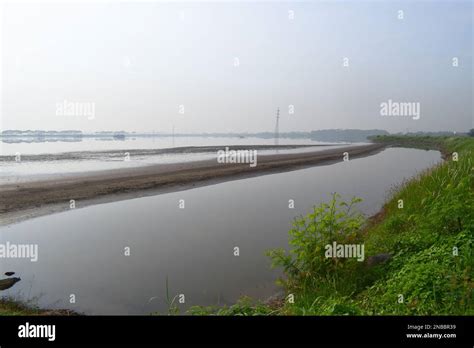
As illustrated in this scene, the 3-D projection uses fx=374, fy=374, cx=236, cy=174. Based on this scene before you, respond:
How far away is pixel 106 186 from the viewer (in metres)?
15.7

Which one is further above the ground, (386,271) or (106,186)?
(106,186)

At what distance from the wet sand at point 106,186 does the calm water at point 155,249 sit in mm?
1018

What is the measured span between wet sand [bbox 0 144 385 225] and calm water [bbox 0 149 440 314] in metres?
1.02

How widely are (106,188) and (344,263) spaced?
468 inches

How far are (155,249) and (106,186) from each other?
827 centimetres

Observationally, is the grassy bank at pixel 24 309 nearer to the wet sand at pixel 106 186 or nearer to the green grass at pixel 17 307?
the green grass at pixel 17 307

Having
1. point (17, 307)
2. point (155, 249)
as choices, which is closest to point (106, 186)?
point (155, 249)

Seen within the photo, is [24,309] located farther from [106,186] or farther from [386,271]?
[106,186]

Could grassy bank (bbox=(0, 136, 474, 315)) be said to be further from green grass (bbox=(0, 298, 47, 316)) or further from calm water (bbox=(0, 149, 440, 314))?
calm water (bbox=(0, 149, 440, 314))

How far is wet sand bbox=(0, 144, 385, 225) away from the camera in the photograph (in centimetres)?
1212

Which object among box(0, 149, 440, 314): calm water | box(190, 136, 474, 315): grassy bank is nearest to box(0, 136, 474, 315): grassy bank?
box(190, 136, 474, 315): grassy bank
